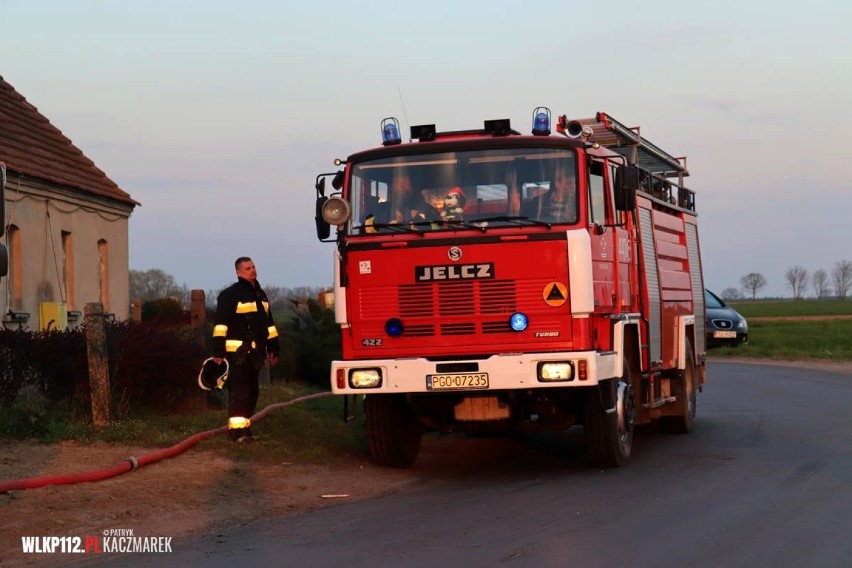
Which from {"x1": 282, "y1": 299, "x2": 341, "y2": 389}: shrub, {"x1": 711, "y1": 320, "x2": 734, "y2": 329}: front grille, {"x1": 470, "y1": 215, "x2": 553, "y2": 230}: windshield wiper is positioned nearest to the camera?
{"x1": 470, "y1": 215, "x2": 553, "y2": 230}: windshield wiper

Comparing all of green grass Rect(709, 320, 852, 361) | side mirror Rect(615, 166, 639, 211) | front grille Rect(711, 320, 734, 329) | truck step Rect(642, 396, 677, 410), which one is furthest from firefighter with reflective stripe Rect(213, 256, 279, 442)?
green grass Rect(709, 320, 852, 361)

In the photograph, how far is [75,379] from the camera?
13508mm

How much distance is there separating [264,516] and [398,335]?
2530 mm

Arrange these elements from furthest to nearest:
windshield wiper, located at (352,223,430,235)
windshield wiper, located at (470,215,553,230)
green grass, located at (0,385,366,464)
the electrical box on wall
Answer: the electrical box on wall, green grass, located at (0,385,366,464), windshield wiper, located at (352,223,430,235), windshield wiper, located at (470,215,553,230)

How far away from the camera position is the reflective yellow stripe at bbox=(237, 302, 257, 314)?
13086 millimetres

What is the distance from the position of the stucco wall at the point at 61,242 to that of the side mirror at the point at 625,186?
12004mm

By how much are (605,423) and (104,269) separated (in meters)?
17.0

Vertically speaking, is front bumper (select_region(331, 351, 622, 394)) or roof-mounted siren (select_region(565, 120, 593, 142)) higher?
roof-mounted siren (select_region(565, 120, 593, 142))

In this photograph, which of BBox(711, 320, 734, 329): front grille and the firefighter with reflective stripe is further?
BBox(711, 320, 734, 329): front grille

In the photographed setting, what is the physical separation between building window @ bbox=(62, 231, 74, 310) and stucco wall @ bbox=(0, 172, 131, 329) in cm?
3

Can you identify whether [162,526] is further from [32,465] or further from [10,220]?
[10,220]

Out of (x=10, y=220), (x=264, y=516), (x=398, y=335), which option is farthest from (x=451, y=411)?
(x=10, y=220)

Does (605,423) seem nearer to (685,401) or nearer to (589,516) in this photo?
(589,516)

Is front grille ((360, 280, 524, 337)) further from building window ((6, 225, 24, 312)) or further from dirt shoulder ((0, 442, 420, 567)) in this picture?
building window ((6, 225, 24, 312))
